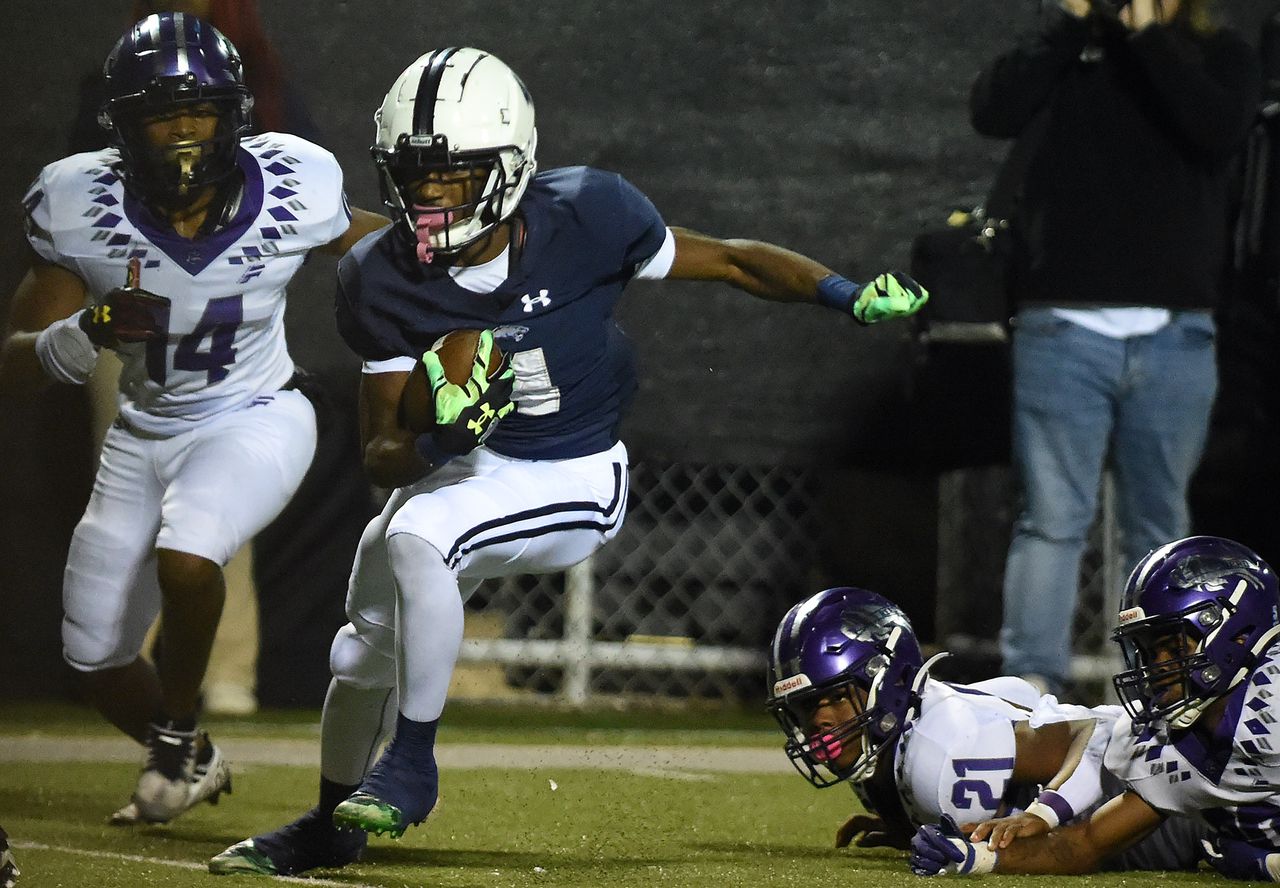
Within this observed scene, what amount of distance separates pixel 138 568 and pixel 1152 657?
1.83 m

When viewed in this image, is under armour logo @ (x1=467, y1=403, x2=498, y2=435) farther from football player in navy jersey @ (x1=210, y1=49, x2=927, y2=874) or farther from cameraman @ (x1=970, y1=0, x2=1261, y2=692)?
cameraman @ (x1=970, y1=0, x2=1261, y2=692)

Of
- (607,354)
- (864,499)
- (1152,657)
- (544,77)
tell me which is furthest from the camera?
(864,499)

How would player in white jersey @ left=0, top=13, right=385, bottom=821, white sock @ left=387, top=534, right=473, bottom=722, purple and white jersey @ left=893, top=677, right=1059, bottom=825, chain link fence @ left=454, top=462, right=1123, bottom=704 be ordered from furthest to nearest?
chain link fence @ left=454, top=462, right=1123, bottom=704 → player in white jersey @ left=0, top=13, right=385, bottom=821 → purple and white jersey @ left=893, top=677, right=1059, bottom=825 → white sock @ left=387, top=534, right=473, bottom=722

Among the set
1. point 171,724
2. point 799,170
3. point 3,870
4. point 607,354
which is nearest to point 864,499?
point 799,170

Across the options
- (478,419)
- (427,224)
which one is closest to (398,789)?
(478,419)

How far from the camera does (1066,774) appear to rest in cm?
273

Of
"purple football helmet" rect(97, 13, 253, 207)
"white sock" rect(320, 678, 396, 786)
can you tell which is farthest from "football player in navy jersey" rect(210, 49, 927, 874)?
"purple football helmet" rect(97, 13, 253, 207)

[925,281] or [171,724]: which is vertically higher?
[925,281]

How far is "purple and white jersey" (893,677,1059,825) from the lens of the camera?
2.65 m

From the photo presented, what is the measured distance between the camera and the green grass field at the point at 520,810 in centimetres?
266

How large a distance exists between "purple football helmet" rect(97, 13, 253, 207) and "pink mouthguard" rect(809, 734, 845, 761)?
4.96 ft

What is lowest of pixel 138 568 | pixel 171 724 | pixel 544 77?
pixel 171 724

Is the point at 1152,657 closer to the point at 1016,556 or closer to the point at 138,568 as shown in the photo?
the point at 1016,556

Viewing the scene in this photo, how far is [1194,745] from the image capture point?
2.63 meters
